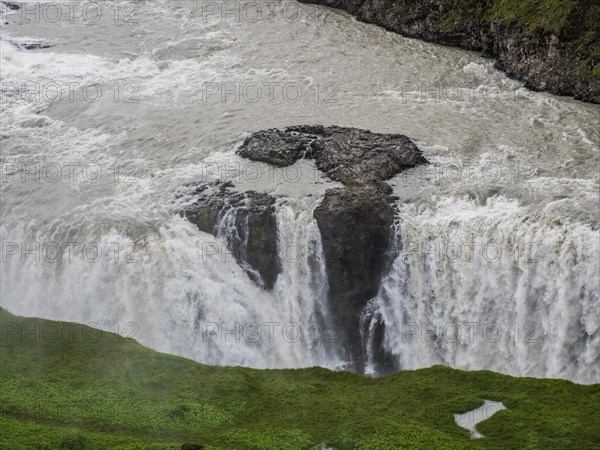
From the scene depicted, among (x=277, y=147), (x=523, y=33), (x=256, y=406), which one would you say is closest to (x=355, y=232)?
(x=277, y=147)

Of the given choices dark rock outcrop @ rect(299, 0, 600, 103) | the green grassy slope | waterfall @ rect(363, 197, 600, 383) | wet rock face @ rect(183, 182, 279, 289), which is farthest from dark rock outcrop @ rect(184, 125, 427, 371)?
dark rock outcrop @ rect(299, 0, 600, 103)

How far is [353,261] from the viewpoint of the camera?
3388cm

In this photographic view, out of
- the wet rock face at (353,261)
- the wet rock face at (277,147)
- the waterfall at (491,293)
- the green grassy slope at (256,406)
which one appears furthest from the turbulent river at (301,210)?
the green grassy slope at (256,406)

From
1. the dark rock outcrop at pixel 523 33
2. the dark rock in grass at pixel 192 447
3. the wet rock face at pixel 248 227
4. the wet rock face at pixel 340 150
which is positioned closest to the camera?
the dark rock in grass at pixel 192 447

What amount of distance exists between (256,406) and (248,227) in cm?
1012

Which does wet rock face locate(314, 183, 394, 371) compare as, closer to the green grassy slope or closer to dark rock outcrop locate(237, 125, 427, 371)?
dark rock outcrop locate(237, 125, 427, 371)

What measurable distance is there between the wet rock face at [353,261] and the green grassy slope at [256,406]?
594cm

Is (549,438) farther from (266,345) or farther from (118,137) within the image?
(118,137)

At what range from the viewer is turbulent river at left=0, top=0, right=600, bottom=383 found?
1268 inches

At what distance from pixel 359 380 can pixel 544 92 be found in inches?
893

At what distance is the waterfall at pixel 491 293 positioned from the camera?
31031mm

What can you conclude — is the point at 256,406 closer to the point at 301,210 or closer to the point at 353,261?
the point at 353,261

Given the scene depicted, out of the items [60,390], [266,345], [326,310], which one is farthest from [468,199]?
[60,390]

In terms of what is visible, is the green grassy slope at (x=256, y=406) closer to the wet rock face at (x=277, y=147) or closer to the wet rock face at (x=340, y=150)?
the wet rock face at (x=340, y=150)
